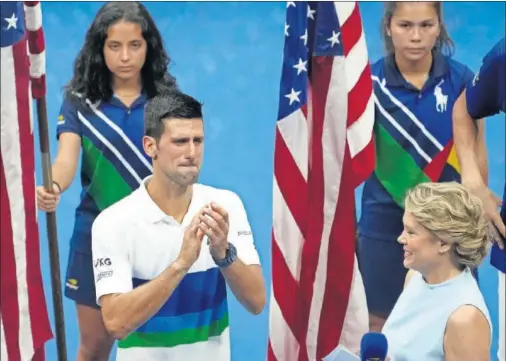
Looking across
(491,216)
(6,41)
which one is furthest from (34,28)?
(491,216)

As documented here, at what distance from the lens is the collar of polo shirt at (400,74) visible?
487 centimetres

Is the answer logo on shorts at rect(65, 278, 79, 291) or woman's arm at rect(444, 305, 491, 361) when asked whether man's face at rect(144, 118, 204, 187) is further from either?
logo on shorts at rect(65, 278, 79, 291)

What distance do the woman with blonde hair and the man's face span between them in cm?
63

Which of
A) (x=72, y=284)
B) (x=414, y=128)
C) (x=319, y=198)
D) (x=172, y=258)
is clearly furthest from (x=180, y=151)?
(x=414, y=128)

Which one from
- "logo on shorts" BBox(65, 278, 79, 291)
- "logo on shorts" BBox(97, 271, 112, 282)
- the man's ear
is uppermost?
the man's ear

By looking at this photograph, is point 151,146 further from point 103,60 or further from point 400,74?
point 400,74

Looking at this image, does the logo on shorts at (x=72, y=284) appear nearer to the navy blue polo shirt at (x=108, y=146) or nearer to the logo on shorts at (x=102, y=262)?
the navy blue polo shirt at (x=108, y=146)

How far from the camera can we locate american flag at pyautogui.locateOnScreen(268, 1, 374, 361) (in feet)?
13.6

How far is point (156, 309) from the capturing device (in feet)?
11.7

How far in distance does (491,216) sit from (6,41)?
1.54 meters

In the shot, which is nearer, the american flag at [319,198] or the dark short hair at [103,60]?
the american flag at [319,198]

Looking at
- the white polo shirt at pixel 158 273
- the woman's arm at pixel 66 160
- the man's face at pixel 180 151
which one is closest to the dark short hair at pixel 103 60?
the woman's arm at pixel 66 160

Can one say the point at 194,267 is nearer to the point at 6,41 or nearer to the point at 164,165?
the point at 164,165

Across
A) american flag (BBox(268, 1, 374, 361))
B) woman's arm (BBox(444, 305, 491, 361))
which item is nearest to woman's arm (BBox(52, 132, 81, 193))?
american flag (BBox(268, 1, 374, 361))
